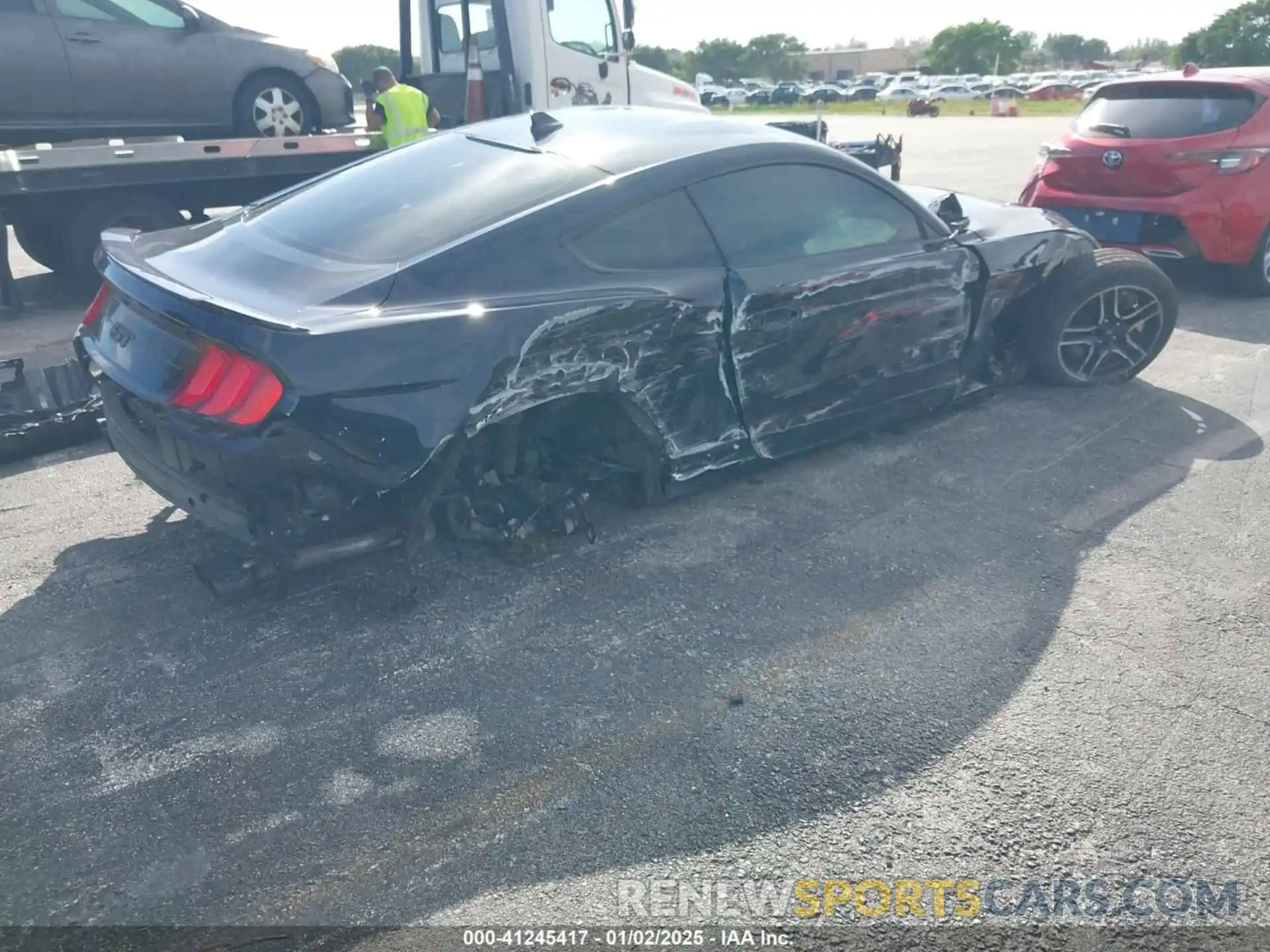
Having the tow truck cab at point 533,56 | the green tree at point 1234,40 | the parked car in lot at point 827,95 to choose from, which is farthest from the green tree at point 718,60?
the tow truck cab at point 533,56

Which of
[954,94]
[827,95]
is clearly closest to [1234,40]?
[954,94]

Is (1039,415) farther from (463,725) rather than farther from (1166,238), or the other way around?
(463,725)

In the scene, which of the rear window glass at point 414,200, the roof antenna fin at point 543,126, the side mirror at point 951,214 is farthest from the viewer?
the side mirror at point 951,214

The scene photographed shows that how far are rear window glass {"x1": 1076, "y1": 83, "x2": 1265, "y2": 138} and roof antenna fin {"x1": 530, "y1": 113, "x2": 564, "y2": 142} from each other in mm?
5061

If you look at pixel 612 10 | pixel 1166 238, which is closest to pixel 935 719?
pixel 1166 238

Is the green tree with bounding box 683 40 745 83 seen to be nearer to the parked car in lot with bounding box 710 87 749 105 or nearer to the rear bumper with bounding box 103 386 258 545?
the parked car in lot with bounding box 710 87 749 105

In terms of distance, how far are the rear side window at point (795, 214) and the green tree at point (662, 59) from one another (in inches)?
2913

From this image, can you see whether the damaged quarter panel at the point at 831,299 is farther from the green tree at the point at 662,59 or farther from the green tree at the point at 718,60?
the green tree at the point at 718,60

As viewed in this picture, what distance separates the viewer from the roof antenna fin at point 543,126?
421cm

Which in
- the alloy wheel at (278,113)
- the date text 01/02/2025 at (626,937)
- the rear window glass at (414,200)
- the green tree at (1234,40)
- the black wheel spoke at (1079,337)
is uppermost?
the green tree at (1234,40)

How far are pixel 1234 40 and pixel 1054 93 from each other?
10054 mm

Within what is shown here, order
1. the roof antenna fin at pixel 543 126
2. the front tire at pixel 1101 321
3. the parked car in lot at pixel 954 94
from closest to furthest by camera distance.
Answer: the roof antenna fin at pixel 543 126, the front tire at pixel 1101 321, the parked car in lot at pixel 954 94

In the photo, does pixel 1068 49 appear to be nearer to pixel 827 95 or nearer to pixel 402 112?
pixel 827 95

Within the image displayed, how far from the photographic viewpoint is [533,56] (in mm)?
9125
